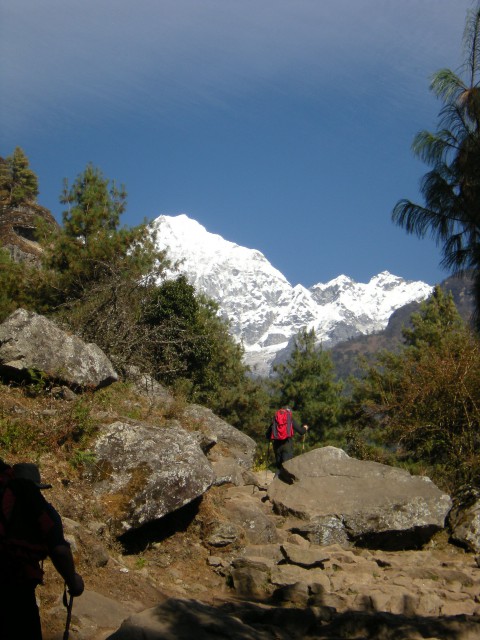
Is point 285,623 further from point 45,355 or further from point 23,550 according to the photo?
point 45,355

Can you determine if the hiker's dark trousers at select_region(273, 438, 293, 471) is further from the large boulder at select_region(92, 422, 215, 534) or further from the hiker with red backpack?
the large boulder at select_region(92, 422, 215, 534)

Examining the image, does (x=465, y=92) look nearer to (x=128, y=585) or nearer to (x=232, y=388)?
(x=128, y=585)

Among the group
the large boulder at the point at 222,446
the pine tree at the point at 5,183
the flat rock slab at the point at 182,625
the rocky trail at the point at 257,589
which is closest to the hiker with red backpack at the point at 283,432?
the large boulder at the point at 222,446

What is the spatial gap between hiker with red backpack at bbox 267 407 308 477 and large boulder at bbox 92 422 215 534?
4383 millimetres

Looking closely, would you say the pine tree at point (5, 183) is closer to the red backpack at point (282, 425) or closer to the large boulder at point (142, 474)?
the red backpack at point (282, 425)

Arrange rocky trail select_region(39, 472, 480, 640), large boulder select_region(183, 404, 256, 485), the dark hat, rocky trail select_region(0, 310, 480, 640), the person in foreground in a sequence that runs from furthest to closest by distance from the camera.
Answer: large boulder select_region(183, 404, 256, 485) → rocky trail select_region(0, 310, 480, 640) → rocky trail select_region(39, 472, 480, 640) → the dark hat → the person in foreground

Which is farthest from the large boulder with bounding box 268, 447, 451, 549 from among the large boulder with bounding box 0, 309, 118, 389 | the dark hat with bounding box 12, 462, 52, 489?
the dark hat with bounding box 12, 462, 52, 489

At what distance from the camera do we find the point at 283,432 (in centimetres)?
1295

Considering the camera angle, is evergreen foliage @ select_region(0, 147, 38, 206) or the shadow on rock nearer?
the shadow on rock

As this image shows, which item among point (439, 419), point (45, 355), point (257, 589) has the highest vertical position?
point (45, 355)

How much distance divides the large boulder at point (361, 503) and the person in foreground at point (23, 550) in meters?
7.05

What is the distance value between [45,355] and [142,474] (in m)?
2.86

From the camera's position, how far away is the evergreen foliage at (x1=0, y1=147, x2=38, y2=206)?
4506 cm

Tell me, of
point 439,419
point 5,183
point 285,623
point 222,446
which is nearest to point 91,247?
point 222,446
